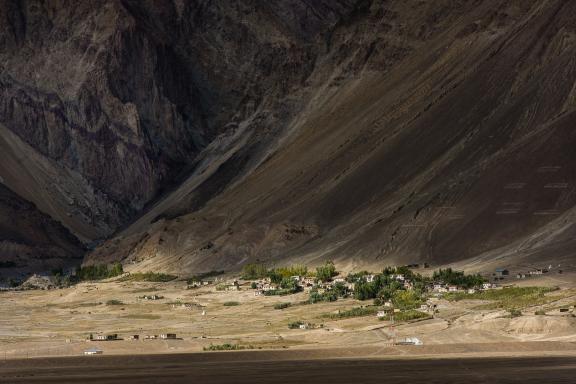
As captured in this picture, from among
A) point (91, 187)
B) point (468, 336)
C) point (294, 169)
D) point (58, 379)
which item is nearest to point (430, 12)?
point (294, 169)

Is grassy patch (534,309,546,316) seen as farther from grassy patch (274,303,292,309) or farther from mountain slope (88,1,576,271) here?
mountain slope (88,1,576,271)

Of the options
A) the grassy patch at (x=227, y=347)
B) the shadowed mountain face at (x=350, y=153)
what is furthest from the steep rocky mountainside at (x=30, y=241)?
the grassy patch at (x=227, y=347)

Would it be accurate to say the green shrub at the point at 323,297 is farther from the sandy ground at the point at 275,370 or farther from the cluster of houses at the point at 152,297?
the sandy ground at the point at 275,370

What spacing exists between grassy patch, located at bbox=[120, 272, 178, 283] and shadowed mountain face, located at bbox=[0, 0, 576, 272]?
Result: 3404 mm

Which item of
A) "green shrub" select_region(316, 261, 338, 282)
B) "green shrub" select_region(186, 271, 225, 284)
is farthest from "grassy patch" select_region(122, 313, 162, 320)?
"green shrub" select_region(186, 271, 225, 284)

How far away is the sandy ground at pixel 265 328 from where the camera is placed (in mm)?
54250

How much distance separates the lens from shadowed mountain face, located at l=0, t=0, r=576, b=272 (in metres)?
105

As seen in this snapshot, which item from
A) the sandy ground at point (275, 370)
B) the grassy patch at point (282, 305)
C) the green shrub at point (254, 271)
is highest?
the green shrub at point (254, 271)

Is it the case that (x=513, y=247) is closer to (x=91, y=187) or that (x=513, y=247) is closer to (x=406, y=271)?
(x=406, y=271)

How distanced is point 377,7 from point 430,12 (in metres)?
10.0

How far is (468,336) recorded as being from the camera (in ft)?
184

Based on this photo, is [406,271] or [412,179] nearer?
[406,271]

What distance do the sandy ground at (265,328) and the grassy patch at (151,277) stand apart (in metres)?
23.1

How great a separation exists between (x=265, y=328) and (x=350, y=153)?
68911 mm
